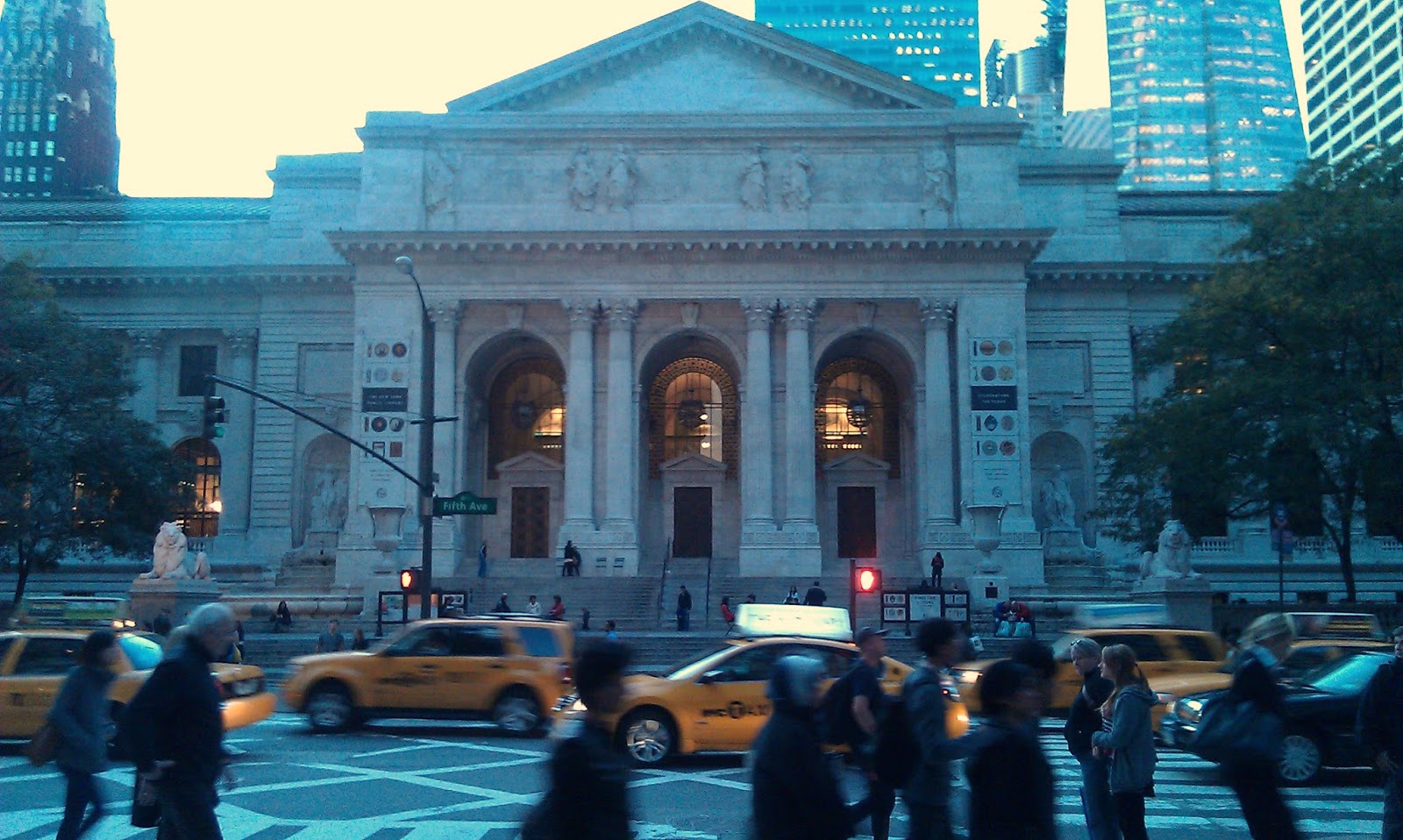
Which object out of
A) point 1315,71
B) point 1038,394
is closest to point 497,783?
point 1038,394

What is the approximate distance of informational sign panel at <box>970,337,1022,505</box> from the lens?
1750 inches

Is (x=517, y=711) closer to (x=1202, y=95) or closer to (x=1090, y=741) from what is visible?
(x=1090, y=741)

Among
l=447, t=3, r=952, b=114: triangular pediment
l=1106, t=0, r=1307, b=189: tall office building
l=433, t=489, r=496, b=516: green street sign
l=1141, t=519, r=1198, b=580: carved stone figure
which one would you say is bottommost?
l=1141, t=519, r=1198, b=580: carved stone figure

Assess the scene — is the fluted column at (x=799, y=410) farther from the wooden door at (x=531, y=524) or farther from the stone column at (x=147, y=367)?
the stone column at (x=147, y=367)

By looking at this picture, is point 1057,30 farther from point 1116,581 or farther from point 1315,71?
point 1116,581

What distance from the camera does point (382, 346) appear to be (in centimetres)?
4625

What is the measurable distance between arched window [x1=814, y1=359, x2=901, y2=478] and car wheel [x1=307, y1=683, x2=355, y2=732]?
3293cm

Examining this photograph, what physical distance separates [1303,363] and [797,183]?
59.1ft

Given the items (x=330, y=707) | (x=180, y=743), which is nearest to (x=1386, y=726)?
(x=180, y=743)

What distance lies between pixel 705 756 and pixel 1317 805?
7156mm

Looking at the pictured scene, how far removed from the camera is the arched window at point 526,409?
5128cm

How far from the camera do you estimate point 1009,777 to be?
6.15 m

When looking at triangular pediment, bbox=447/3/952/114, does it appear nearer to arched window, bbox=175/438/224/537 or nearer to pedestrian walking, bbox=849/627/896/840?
arched window, bbox=175/438/224/537

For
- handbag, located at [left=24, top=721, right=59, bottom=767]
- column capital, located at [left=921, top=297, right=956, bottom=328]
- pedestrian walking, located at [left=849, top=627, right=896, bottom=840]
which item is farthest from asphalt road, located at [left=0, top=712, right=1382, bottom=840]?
column capital, located at [left=921, top=297, right=956, bottom=328]
